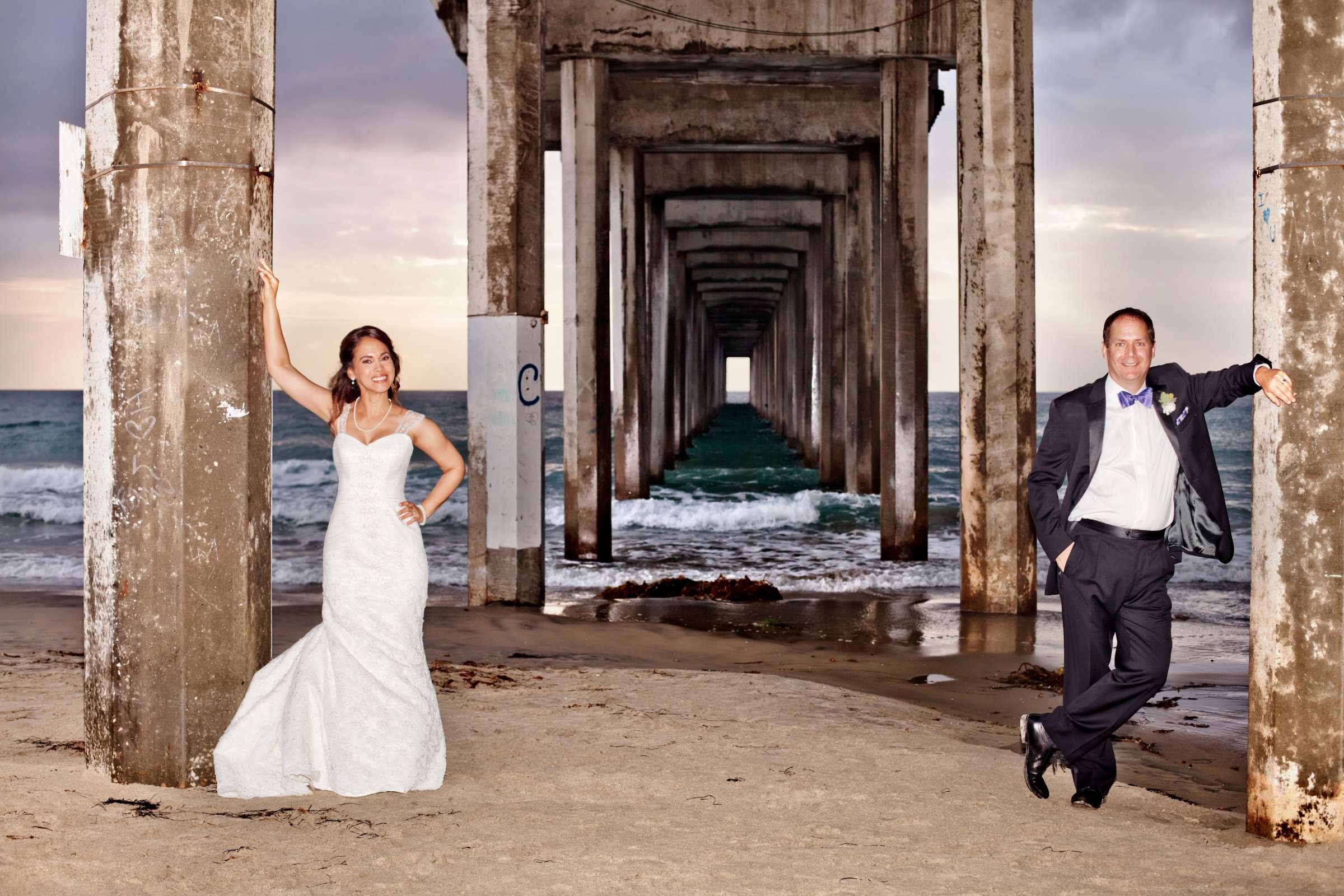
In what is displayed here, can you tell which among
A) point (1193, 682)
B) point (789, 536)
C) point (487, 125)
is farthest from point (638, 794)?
point (789, 536)

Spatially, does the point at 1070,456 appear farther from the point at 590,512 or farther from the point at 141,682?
the point at 590,512

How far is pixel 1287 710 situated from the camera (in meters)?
3.03

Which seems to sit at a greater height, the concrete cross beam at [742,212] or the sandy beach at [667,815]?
the concrete cross beam at [742,212]

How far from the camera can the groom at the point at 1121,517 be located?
3262mm

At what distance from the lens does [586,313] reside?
39.3 feet

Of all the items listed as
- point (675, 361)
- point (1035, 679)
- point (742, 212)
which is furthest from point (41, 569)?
point (742, 212)

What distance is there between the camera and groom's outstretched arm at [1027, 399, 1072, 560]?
337 cm

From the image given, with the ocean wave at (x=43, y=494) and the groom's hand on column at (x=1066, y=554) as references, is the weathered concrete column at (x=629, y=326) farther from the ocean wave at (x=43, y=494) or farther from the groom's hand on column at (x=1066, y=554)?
the groom's hand on column at (x=1066, y=554)

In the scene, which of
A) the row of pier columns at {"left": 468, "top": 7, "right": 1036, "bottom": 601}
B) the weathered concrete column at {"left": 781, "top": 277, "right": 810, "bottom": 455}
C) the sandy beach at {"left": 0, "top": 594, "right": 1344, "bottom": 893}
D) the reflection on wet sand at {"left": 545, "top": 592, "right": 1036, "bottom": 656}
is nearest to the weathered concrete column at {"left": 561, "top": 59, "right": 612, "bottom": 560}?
the row of pier columns at {"left": 468, "top": 7, "right": 1036, "bottom": 601}

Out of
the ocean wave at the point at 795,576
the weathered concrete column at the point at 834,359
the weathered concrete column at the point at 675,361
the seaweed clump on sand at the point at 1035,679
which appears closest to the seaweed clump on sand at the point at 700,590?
the ocean wave at the point at 795,576

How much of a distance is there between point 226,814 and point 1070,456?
2706mm

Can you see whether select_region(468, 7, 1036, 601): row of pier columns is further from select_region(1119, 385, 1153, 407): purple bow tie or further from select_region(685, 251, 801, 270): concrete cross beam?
select_region(1119, 385, 1153, 407): purple bow tie

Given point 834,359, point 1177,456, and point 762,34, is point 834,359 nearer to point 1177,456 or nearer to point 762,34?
point 762,34

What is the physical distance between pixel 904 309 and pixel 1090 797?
8.06 meters
